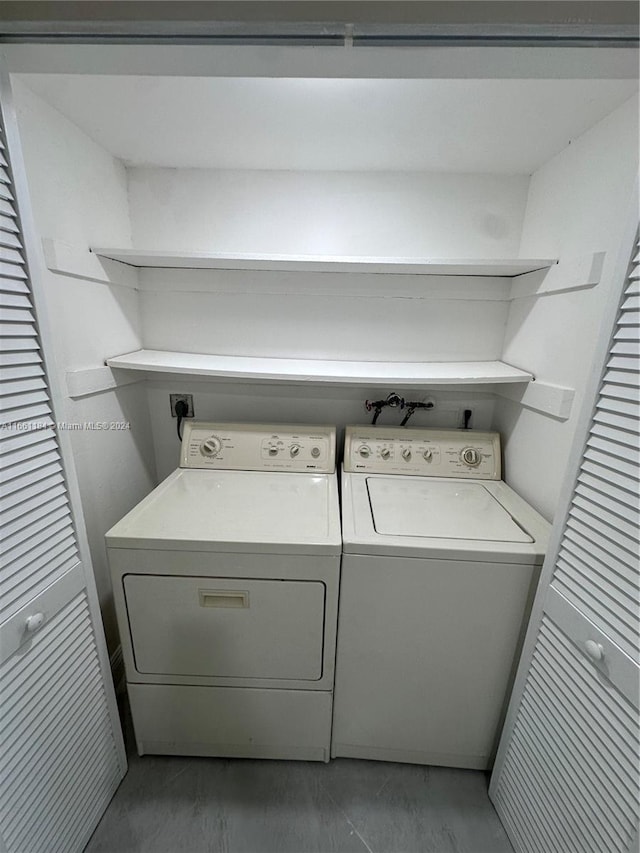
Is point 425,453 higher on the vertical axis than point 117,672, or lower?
higher

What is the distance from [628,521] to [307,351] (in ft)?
4.44

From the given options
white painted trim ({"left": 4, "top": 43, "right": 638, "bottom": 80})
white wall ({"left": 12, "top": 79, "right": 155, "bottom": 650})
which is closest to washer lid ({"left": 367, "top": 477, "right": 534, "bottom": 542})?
white wall ({"left": 12, "top": 79, "right": 155, "bottom": 650})

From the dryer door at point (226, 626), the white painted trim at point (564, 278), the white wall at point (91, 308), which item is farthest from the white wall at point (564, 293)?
the white wall at point (91, 308)

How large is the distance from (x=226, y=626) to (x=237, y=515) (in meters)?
0.37

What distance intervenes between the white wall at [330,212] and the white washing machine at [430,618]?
1.13 metres

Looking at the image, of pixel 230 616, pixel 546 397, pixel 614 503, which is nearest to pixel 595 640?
pixel 614 503

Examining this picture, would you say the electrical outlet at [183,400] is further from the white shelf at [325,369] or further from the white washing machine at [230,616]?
the white washing machine at [230,616]

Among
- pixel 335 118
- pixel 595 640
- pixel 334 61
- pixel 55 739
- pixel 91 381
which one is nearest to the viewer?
pixel 334 61

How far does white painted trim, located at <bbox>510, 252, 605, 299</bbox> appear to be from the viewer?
1.08 meters

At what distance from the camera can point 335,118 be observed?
112 centimetres

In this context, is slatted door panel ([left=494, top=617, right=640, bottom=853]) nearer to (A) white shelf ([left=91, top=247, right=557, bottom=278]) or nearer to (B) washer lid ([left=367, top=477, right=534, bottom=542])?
(B) washer lid ([left=367, top=477, right=534, bottom=542])

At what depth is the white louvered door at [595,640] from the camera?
77cm

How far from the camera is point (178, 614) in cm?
114

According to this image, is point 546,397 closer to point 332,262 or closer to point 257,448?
point 332,262
